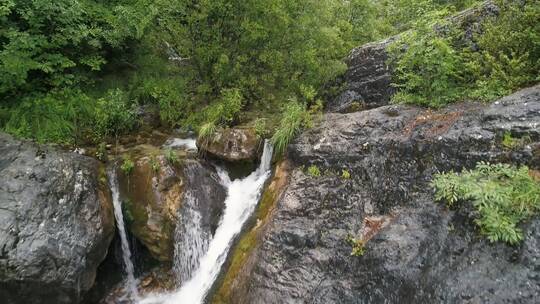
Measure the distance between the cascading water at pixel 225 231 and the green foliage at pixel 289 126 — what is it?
382 mm

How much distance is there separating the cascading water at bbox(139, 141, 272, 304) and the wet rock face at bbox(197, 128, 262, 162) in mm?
279

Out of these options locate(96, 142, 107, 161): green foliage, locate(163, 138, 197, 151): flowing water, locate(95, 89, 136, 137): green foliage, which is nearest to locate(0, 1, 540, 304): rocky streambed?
locate(96, 142, 107, 161): green foliage

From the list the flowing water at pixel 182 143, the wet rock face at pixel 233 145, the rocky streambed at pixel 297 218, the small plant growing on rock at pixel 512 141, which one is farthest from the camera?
the flowing water at pixel 182 143

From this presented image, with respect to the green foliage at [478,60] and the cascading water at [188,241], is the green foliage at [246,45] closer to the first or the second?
the cascading water at [188,241]

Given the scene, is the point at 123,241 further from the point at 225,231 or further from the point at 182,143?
the point at 182,143

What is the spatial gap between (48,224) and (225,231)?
312 cm

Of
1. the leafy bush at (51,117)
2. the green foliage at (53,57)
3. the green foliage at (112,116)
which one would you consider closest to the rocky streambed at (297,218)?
the green foliage at (112,116)

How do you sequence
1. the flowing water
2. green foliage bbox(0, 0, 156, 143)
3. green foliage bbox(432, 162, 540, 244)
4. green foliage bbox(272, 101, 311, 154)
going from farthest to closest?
the flowing water < green foliage bbox(272, 101, 311, 154) < green foliage bbox(0, 0, 156, 143) < green foliage bbox(432, 162, 540, 244)

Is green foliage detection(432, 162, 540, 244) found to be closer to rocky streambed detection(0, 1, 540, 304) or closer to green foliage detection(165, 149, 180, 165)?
rocky streambed detection(0, 1, 540, 304)

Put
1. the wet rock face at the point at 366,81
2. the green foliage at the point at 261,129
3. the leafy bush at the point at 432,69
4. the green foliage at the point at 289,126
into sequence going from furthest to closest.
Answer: the wet rock face at the point at 366,81 < the green foliage at the point at 261,129 < the green foliage at the point at 289,126 < the leafy bush at the point at 432,69

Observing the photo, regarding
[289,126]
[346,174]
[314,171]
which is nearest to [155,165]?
[289,126]

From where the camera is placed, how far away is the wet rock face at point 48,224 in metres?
5.77

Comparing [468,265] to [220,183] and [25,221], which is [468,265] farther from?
[25,221]

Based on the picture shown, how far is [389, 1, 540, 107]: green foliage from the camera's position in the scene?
664 cm
